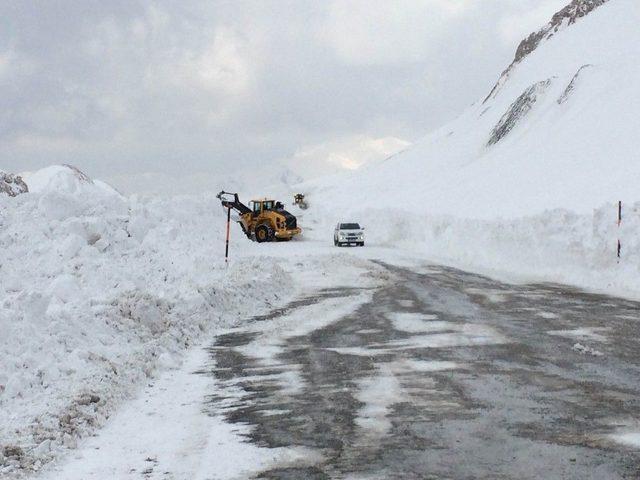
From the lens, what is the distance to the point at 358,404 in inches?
280

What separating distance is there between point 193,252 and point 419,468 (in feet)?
56.2

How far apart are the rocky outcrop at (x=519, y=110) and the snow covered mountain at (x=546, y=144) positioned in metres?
0.13

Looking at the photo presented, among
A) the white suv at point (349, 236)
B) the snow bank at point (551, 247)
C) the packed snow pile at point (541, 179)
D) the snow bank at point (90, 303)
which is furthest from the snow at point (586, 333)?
the white suv at point (349, 236)

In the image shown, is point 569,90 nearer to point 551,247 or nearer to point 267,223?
point 267,223

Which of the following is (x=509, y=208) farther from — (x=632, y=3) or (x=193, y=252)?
(x=632, y=3)

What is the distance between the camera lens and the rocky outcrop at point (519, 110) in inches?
2579

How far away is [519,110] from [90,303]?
199 ft

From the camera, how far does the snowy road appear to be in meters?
5.40

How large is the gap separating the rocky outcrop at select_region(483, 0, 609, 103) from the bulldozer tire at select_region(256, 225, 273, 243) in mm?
65374

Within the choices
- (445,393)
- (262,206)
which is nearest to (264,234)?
(262,206)

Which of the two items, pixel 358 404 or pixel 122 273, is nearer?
pixel 358 404

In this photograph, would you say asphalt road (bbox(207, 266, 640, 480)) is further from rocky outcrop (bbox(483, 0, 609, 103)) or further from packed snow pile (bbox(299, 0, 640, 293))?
rocky outcrop (bbox(483, 0, 609, 103))

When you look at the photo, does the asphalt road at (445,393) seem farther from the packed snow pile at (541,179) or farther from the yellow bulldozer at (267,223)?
the yellow bulldozer at (267,223)

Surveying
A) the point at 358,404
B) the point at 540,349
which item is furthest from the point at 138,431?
the point at 540,349
